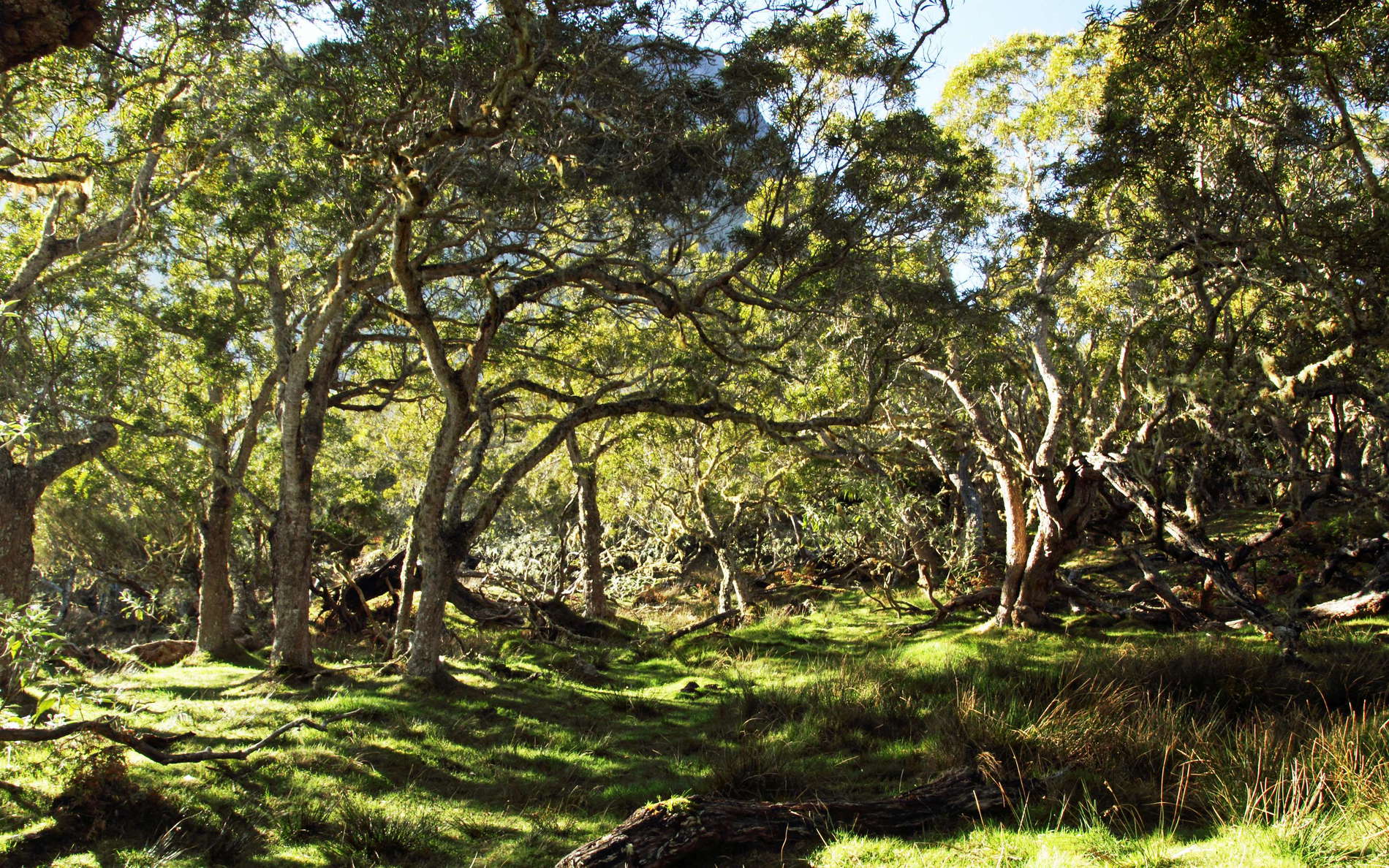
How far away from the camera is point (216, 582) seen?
1352cm

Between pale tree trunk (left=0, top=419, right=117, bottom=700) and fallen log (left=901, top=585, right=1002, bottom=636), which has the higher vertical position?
pale tree trunk (left=0, top=419, right=117, bottom=700)

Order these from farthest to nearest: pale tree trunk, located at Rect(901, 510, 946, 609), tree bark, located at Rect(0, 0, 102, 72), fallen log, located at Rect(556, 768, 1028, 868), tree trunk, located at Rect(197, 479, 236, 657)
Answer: pale tree trunk, located at Rect(901, 510, 946, 609) < tree trunk, located at Rect(197, 479, 236, 657) < fallen log, located at Rect(556, 768, 1028, 868) < tree bark, located at Rect(0, 0, 102, 72)

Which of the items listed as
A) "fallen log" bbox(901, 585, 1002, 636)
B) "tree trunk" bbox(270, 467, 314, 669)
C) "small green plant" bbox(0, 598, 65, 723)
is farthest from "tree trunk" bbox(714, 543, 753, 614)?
"small green plant" bbox(0, 598, 65, 723)

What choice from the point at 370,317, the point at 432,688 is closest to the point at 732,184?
the point at 370,317

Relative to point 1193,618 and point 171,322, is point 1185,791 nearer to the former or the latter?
point 1193,618

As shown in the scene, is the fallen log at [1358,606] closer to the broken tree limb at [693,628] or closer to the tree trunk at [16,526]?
the broken tree limb at [693,628]

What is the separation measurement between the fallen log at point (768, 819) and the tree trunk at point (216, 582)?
10.9 m

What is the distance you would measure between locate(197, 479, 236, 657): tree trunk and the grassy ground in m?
1.83

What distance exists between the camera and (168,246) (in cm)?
1325

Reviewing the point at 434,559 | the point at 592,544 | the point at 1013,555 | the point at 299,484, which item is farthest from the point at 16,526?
the point at 1013,555

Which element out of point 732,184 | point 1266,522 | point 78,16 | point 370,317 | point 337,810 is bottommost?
point 337,810

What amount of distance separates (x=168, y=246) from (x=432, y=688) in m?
8.82

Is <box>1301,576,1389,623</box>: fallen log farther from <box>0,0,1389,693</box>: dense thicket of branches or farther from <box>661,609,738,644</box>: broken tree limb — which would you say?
<box>661,609,738,644</box>: broken tree limb

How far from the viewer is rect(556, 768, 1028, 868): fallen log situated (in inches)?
202
